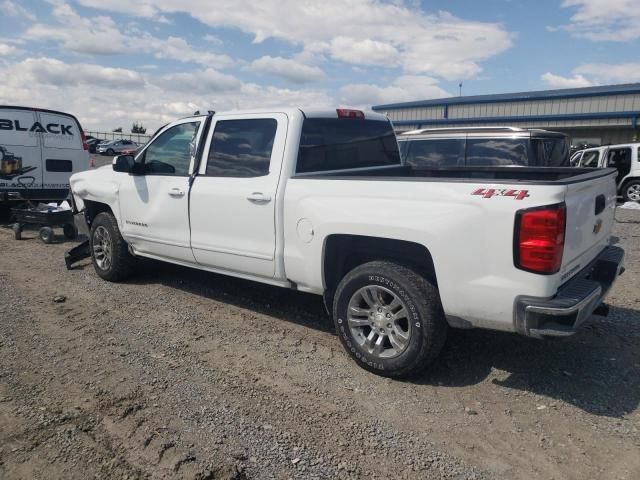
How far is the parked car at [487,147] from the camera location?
29.7 feet

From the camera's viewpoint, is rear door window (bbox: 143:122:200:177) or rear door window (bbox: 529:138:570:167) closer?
rear door window (bbox: 143:122:200:177)

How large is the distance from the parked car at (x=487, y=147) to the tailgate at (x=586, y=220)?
15.4ft

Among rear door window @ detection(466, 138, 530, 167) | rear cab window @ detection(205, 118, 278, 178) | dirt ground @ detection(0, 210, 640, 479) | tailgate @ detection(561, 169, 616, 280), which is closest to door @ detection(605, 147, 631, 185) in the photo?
rear door window @ detection(466, 138, 530, 167)

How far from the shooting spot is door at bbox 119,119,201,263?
525cm

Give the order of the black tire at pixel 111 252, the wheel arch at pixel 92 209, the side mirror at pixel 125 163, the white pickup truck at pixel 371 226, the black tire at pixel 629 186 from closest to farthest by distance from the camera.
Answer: the white pickup truck at pixel 371 226, the side mirror at pixel 125 163, the black tire at pixel 111 252, the wheel arch at pixel 92 209, the black tire at pixel 629 186

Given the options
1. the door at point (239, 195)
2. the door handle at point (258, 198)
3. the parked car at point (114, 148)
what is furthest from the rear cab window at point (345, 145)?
the parked car at point (114, 148)

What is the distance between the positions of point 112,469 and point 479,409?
229 centimetres

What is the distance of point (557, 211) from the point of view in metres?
3.09

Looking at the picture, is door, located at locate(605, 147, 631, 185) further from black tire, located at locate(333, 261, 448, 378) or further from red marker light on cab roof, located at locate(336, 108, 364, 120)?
black tire, located at locate(333, 261, 448, 378)

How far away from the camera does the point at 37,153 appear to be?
9.50m

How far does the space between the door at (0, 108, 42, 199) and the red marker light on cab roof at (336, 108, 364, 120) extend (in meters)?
6.95

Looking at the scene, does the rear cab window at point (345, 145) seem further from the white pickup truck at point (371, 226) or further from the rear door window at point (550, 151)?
the rear door window at point (550, 151)

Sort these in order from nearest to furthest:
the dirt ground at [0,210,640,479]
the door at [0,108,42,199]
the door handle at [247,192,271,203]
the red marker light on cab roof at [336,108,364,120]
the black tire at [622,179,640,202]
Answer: the dirt ground at [0,210,640,479] → the door handle at [247,192,271,203] → the red marker light on cab roof at [336,108,364,120] → the door at [0,108,42,199] → the black tire at [622,179,640,202]

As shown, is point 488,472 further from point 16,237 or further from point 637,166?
point 637,166
